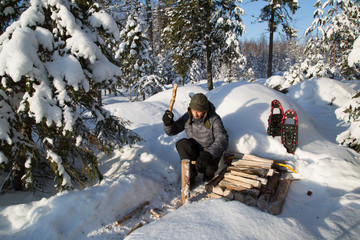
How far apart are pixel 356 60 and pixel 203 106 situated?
287 centimetres

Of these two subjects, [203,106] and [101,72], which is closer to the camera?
[101,72]

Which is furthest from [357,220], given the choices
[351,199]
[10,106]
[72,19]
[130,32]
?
[130,32]

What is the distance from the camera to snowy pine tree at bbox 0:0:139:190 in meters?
2.54

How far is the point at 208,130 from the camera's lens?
3.90 meters

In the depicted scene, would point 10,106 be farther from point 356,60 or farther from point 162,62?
point 162,62

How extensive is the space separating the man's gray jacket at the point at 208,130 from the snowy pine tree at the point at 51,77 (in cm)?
159

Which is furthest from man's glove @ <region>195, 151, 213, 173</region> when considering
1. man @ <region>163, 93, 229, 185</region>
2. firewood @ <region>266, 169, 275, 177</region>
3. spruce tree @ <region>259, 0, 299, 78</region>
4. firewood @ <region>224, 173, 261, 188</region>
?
spruce tree @ <region>259, 0, 299, 78</region>

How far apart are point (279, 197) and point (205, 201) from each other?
130 centimetres

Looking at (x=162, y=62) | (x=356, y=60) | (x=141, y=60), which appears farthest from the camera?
(x=162, y=62)

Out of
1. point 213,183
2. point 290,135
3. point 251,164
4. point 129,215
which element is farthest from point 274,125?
point 129,215

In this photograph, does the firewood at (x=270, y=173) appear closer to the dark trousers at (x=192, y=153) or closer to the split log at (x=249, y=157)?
→ the split log at (x=249, y=157)

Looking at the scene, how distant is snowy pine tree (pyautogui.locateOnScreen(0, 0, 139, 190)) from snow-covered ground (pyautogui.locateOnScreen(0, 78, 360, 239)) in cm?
51

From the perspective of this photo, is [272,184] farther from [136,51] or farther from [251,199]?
[136,51]

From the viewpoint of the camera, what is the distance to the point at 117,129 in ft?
13.3
